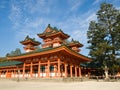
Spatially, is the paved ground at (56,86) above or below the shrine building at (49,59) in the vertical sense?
below

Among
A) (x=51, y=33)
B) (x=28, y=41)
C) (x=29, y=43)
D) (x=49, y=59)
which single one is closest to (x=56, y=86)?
(x=49, y=59)

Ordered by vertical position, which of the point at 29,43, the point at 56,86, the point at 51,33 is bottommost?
the point at 56,86

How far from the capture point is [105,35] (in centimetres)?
3578

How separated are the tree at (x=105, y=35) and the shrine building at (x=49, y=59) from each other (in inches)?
168

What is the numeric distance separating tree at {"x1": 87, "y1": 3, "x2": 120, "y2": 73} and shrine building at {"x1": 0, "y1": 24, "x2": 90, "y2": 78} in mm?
4263

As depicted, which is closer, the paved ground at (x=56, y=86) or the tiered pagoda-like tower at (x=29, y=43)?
the paved ground at (x=56, y=86)

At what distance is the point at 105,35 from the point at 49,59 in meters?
16.9

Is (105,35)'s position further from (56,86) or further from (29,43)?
(56,86)

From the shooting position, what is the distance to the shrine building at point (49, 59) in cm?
2412

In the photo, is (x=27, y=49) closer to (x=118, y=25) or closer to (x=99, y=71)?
(x=99, y=71)

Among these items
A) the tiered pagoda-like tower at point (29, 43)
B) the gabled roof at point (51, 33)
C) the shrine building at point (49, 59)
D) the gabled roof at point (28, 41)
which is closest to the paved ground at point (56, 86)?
the shrine building at point (49, 59)

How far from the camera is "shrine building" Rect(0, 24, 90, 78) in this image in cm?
2412

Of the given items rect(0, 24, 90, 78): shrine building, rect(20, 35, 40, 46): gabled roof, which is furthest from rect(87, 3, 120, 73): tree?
rect(20, 35, 40, 46): gabled roof

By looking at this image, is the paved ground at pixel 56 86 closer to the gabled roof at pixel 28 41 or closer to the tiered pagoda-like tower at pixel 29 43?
the tiered pagoda-like tower at pixel 29 43
